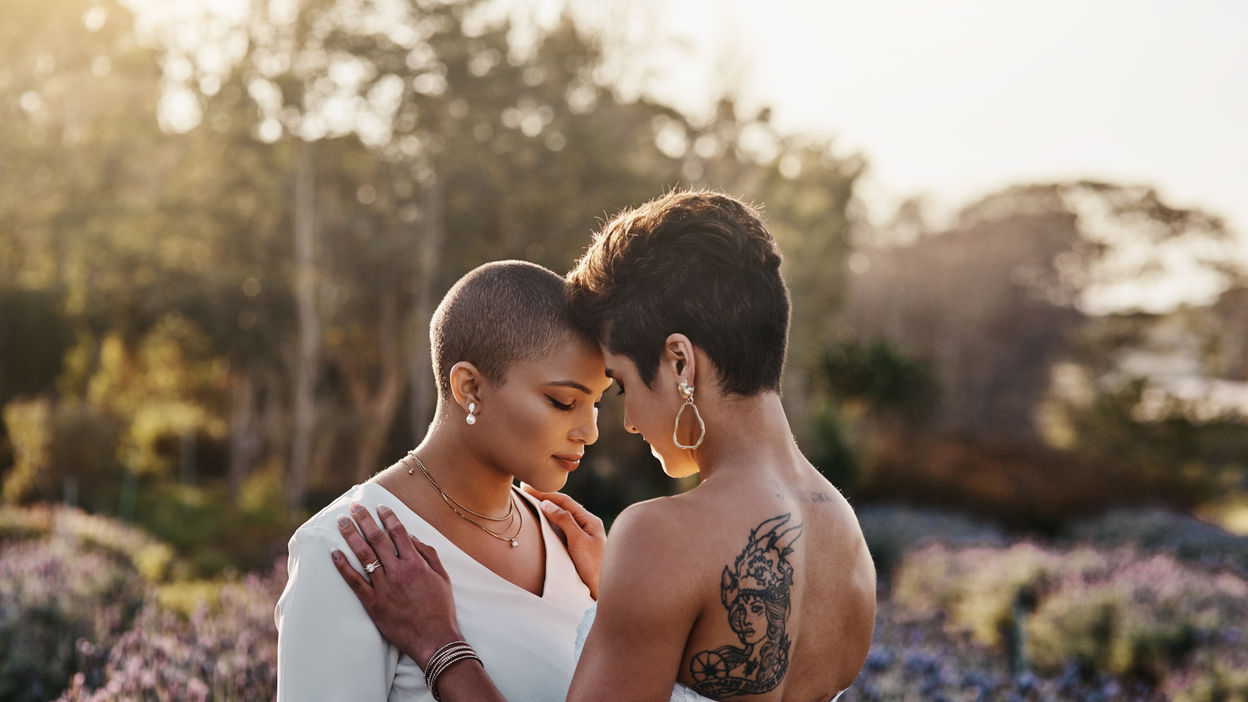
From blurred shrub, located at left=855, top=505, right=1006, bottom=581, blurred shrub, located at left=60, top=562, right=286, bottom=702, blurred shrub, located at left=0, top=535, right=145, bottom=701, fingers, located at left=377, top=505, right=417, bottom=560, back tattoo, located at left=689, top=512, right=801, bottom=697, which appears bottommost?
blurred shrub, located at left=855, top=505, right=1006, bottom=581

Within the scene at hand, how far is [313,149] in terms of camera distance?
57.5 feet

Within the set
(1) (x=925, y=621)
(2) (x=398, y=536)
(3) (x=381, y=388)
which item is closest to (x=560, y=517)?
(2) (x=398, y=536)

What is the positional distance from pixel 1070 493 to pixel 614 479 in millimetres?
7613

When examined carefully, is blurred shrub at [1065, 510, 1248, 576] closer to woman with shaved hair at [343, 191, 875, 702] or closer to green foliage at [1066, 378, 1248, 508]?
green foliage at [1066, 378, 1248, 508]

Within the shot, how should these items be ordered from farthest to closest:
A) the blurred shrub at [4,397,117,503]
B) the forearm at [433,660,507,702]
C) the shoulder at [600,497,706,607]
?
1. the blurred shrub at [4,397,117,503]
2. the forearm at [433,660,507,702]
3. the shoulder at [600,497,706,607]

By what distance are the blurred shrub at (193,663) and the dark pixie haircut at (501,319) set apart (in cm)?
142

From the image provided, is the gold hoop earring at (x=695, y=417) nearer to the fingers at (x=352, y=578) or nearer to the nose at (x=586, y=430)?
the nose at (x=586, y=430)

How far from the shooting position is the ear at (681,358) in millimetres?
2117

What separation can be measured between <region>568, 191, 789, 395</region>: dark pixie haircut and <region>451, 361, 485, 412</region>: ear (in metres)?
0.48

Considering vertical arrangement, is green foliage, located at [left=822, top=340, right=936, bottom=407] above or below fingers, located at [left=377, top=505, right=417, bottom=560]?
below

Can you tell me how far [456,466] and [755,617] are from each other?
0.96 metres

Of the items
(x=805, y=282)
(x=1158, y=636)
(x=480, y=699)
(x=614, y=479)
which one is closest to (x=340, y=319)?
(x=614, y=479)

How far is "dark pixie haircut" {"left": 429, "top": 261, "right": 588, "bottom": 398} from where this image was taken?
8.23 ft

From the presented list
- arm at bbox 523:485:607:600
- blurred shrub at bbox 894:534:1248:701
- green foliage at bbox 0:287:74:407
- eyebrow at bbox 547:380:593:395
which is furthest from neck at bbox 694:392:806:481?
green foliage at bbox 0:287:74:407
